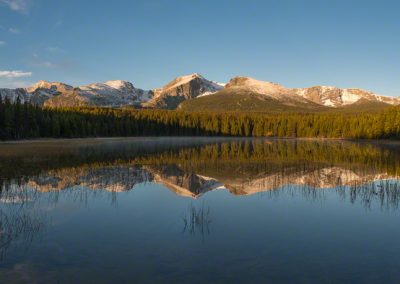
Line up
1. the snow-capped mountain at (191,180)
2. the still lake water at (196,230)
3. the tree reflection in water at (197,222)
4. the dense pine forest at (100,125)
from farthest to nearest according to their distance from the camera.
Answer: the dense pine forest at (100,125) < the snow-capped mountain at (191,180) < the tree reflection in water at (197,222) < the still lake water at (196,230)

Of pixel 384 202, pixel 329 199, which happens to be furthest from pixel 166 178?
pixel 384 202

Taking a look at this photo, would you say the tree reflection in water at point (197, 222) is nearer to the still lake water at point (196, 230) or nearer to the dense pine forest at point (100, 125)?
the still lake water at point (196, 230)

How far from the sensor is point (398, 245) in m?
16.5

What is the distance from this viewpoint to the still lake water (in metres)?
13.2

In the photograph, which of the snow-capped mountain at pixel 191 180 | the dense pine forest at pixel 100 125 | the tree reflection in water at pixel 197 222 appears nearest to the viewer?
the tree reflection in water at pixel 197 222

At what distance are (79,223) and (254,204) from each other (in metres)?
11.7

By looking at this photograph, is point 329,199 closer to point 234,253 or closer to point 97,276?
point 234,253

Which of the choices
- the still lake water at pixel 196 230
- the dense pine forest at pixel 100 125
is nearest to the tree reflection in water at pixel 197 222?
the still lake water at pixel 196 230

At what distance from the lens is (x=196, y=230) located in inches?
743

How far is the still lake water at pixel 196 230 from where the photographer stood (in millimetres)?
13203

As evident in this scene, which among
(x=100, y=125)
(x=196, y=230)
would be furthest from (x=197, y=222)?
(x=100, y=125)

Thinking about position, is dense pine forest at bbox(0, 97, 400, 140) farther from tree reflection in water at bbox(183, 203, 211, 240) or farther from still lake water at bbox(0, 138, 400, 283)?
tree reflection in water at bbox(183, 203, 211, 240)

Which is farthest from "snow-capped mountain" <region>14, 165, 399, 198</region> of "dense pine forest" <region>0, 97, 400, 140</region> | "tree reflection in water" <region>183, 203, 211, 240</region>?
"dense pine forest" <region>0, 97, 400, 140</region>

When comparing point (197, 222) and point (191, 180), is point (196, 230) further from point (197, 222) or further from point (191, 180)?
point (191, 180)
